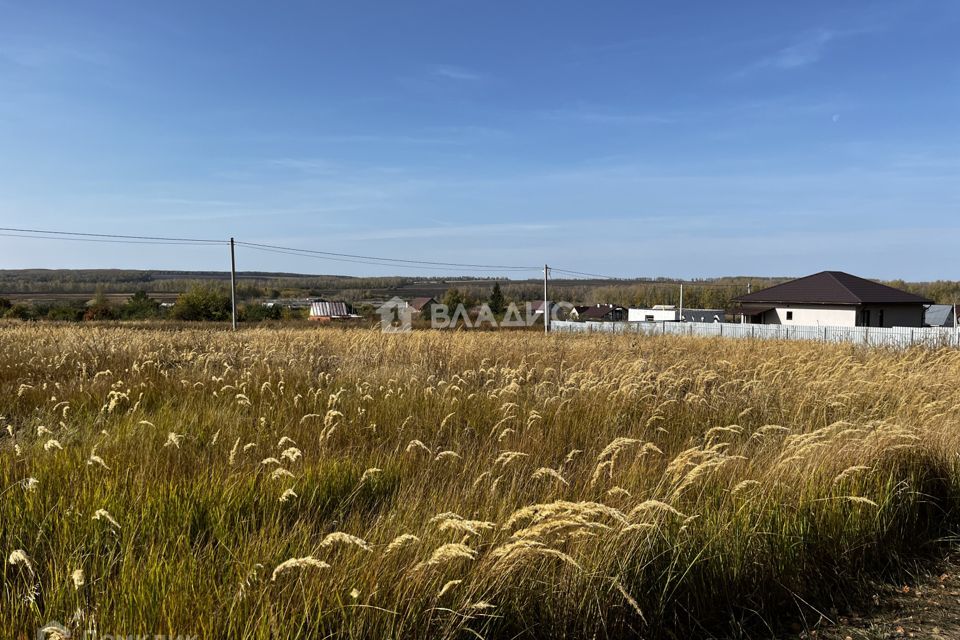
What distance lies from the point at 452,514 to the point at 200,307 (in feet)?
198

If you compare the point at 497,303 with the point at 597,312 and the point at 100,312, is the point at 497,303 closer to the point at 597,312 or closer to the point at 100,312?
the point at 597,312

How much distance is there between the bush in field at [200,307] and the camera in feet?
180

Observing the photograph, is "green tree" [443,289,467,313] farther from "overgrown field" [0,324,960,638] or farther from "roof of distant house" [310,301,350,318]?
"overgrown field" [0,324,960,638]

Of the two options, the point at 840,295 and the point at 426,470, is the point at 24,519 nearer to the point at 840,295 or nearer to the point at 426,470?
the point at 426,470

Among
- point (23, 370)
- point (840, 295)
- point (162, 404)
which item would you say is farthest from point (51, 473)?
point (840, 295)

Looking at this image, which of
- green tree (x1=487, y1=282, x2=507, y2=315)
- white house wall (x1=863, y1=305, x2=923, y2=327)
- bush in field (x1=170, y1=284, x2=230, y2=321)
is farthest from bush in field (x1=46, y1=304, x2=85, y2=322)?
white house wall (x1=863, y1=305, x2=923, y2=327)

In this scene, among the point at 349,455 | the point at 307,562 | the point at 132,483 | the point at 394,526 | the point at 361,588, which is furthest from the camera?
the point at 349,455

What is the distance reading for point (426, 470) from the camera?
3.80 meters

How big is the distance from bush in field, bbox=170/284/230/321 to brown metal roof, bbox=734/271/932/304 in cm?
4937

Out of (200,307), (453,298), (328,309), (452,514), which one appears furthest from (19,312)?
(452,514)

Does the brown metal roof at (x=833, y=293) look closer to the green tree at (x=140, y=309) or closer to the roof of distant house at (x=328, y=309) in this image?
the roof of distant house at (x=328, y=309)

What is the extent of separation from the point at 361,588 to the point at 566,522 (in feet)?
2.85

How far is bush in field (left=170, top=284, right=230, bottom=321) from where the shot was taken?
180 feet

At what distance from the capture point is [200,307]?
56156 mm
